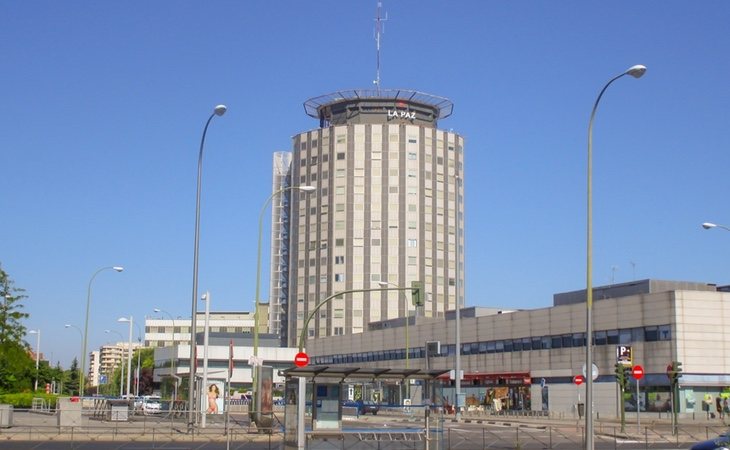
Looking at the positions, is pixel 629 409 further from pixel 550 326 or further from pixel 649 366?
pixel 550 326

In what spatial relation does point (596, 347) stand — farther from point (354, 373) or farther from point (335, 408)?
point (354, 373)

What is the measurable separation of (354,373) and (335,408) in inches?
46.3

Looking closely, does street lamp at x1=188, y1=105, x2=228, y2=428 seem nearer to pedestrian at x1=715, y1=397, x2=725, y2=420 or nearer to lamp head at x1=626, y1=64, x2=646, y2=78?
lamp head at x1=626, y1=64, x2=646, y2=78

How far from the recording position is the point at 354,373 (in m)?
25.2

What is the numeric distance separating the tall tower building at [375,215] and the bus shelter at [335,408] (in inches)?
3804

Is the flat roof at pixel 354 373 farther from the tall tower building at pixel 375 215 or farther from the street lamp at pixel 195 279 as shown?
the tall tower building at pixel 375 215

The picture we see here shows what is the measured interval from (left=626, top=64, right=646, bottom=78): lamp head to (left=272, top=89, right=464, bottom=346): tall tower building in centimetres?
9740

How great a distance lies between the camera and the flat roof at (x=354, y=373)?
24.6 metres

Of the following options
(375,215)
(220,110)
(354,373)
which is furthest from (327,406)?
(375,215)

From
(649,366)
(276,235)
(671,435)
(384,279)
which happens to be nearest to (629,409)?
(649,366)

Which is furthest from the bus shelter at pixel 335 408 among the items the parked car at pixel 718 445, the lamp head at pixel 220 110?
Result: the lamp head at pixel 220 110

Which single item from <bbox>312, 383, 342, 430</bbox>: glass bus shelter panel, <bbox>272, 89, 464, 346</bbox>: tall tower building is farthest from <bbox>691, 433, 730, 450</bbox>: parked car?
<bbox>272, 89, 464, 346</bbox>: tall tower building

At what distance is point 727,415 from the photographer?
2463 inches

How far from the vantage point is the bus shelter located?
2480 centimetres
